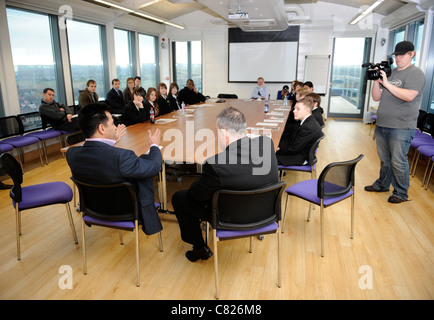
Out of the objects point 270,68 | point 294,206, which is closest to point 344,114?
point 270,68

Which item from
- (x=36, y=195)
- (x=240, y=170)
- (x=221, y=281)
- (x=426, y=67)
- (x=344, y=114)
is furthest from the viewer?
(x=344, y=114)

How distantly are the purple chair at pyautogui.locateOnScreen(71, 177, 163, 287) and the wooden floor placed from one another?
385 millimetres

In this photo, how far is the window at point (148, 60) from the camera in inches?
402

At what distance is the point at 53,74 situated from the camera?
6773 millimetres

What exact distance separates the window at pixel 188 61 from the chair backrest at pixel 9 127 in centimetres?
706

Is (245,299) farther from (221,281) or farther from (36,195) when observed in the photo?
(36,195)

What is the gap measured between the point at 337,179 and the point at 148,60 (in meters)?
9.29

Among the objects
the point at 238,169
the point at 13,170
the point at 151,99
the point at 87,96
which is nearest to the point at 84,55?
the point at 87,96

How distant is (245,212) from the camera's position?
2.09 m

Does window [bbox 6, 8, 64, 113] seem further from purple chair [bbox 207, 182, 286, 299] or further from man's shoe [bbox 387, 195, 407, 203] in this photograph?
man's shoe [bbox 387, 195, 407, 203]

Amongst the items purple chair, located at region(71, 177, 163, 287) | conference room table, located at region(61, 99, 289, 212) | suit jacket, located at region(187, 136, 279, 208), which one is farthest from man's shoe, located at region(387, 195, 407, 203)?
purple chair, located at region(71, 177, 163, 287)

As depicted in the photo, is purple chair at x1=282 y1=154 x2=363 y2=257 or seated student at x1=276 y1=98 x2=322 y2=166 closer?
purple chair at x1=282 y1=154 x2=363 y2=257

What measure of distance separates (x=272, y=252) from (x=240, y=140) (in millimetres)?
1256

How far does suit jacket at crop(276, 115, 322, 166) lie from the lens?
3541 mm
